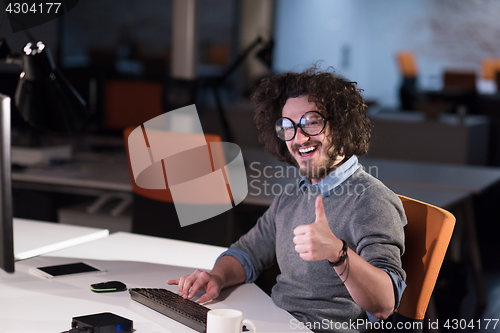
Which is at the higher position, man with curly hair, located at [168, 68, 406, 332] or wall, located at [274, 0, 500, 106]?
wall, located at [274, 0, 500, 106]

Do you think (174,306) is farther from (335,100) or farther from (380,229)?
(335,100)

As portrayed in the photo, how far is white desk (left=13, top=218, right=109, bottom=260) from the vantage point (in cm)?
167

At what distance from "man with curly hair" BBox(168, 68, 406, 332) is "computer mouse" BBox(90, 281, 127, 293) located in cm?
12

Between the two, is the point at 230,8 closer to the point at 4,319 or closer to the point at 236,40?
the point at 236,40

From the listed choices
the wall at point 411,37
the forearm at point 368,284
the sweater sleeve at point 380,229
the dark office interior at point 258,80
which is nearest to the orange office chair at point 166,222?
the dark office interior at point 258,80

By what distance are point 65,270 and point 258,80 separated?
4.60 ft

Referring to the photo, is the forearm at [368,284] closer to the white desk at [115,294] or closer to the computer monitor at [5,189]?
the white desk at [115,294]

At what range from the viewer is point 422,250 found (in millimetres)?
1301

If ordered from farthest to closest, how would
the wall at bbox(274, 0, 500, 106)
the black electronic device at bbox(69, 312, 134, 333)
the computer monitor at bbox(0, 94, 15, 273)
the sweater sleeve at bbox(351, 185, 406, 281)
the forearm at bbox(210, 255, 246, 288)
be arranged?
the wall at bbox(274, 0, 500, 106) → the forearm at bbox(210, 255, 246, 288) → the sweater sleeve at bbox(351, 185, 406, 281) → the black electronic device at bbox(69, 312, 134, 333) → the computer monitor at bbox(0, 94, 15, 273)

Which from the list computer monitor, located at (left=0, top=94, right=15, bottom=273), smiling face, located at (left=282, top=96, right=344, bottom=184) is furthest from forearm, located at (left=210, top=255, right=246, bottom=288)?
computer monitor, located at (left=0, top=94, right=15, bottom=273)

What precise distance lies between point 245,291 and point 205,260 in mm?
257

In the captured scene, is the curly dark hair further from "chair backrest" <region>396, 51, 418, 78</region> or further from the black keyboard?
"chair backrest" <region>396, 51, 418, 78</region>

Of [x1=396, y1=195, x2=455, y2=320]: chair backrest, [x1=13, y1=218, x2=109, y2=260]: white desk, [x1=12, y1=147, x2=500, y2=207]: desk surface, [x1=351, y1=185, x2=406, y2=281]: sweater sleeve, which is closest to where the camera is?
[x1=351, y1=185, x2=406, y2=281]: sweater sleeve

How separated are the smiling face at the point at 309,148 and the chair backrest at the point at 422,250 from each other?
0.23 metres
